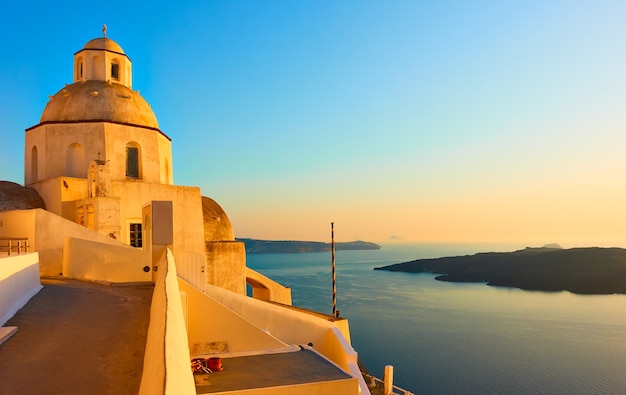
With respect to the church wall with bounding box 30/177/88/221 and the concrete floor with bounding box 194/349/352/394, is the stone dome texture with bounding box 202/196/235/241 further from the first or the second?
the concrete floor with bounding box 194/349/352/394

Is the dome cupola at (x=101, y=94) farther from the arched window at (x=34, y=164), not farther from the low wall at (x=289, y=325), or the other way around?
the low wall at (x=289, y=325)

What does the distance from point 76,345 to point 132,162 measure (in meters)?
15.1

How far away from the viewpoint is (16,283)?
7.05 m

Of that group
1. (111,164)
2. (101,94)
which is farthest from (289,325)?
(101,94)

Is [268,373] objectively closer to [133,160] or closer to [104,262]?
[104,262]

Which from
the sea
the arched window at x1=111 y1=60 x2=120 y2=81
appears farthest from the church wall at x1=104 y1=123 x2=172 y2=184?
the sea

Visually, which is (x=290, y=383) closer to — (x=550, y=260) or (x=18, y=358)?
(x=18, y=358)

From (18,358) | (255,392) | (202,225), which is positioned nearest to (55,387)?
(18,358)

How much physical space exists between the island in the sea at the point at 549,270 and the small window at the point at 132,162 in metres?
70.2

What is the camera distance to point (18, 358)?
4742mm

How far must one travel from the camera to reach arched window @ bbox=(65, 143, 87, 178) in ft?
59.9

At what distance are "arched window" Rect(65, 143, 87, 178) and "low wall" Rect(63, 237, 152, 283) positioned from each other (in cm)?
771

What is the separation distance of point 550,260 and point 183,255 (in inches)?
3493

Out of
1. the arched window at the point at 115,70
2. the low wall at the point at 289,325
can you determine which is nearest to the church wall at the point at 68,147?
the arched window at the point at 115,70
